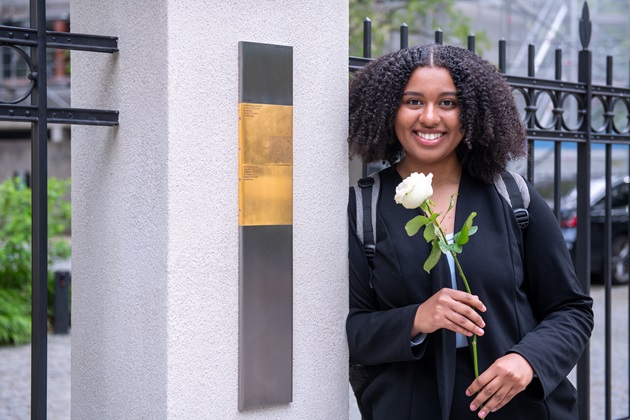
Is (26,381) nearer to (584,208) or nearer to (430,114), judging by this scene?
(584,208)

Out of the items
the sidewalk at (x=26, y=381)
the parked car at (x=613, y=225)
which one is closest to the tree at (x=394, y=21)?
the parked car at (x=613, y=225)

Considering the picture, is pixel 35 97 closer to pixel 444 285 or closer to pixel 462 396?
pixel 444 285

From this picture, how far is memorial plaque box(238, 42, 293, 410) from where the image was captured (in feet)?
9.09

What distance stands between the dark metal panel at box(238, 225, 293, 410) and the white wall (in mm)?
37

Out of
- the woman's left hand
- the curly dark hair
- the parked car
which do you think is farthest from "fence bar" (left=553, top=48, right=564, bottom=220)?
the parked car

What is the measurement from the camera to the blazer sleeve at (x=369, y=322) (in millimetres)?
2684

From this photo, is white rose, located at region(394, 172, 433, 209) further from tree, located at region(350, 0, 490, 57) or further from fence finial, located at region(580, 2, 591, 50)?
tree, located at region(350, 0, 490, 57)

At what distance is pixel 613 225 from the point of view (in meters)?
14.1

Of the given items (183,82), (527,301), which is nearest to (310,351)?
(527,301)

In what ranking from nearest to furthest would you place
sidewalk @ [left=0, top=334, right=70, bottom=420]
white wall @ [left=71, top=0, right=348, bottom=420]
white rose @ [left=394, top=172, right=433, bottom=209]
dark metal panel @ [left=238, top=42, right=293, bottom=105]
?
white rose @ [left=394, top=172, right=433, bottom=209] → white wall @ [left=71, top=0, right=348, bottom=420] → dark metal panel @ [left=238, top=42, right=293, bottom=105] → sidewalk @ [left=0, top=334, right=70, bottom=420]

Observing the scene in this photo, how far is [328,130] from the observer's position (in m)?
2.99

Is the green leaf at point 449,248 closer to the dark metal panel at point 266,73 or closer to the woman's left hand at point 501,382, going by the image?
the woman's left hand at point 501,382

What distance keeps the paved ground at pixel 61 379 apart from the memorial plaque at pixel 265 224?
155 inches

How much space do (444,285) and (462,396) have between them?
343 mm
